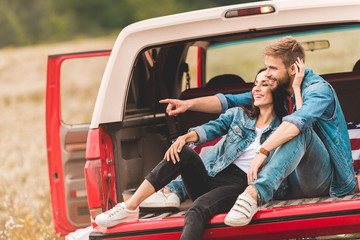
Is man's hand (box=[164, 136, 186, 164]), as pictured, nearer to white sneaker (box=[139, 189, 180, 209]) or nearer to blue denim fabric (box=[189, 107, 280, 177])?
blue denim fabric (box=[189, 107, 280, 177])

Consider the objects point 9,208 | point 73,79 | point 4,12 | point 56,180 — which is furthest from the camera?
point 4,12

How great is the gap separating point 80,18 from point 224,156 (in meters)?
54.4

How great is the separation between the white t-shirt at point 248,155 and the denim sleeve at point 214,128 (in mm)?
209

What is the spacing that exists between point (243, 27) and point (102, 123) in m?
1.08

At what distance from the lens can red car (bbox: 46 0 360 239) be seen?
3625 mm

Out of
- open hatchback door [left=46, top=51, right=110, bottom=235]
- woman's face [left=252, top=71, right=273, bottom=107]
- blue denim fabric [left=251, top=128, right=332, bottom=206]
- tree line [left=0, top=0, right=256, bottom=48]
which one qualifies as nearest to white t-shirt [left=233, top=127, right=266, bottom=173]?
woman's face [left=252, top=71, right=273, bottom=107]

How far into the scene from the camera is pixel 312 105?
12.6 feet

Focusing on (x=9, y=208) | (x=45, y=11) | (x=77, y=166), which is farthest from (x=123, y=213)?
(x=45, y=11)

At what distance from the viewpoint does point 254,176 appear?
3.82 m

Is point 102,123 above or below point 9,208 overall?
above

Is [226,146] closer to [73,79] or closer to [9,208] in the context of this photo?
[9,208]

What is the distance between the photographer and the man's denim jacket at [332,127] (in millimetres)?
3898

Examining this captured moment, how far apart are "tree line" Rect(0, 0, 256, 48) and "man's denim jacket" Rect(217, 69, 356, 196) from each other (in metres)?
46.3

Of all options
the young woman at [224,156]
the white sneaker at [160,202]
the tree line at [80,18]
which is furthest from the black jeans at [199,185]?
the tree line at [80,18]
